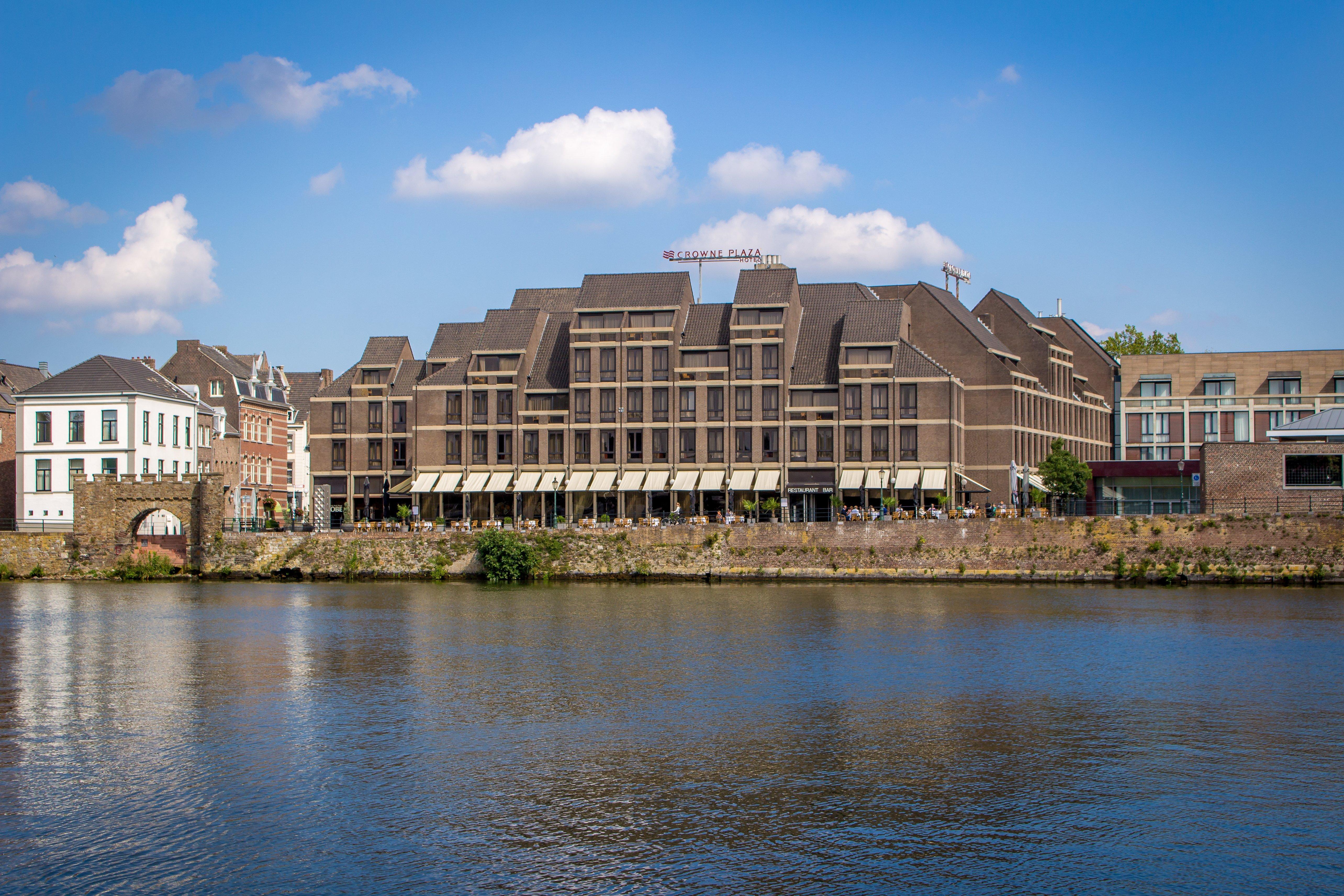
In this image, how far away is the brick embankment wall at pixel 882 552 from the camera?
71375 millimetres

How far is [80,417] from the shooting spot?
92750 mm

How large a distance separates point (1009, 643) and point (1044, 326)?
264ft

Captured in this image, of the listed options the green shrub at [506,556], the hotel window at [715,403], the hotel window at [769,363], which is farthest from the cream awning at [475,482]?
the hotel window at [769,363]

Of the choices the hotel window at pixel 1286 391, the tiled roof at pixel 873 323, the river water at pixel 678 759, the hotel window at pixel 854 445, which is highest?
the tiled roof at pixel 873 323

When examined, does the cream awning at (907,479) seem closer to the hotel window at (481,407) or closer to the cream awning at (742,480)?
the cream awning at (742,480)

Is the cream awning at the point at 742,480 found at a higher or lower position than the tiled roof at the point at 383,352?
lower

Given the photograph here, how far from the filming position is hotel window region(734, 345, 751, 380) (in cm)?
9888

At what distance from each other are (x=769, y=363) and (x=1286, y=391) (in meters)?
55.2

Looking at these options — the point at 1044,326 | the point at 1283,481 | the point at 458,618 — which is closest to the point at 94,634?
the point at 458,618

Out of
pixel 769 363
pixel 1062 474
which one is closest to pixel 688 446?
pixel 769 363

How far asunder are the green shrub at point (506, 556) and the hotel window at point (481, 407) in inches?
933

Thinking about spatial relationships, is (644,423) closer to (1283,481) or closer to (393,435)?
(393,435)

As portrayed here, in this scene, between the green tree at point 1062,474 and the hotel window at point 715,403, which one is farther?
the hotel window at point 715,403

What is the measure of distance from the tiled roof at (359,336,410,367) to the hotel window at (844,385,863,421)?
127 ft
